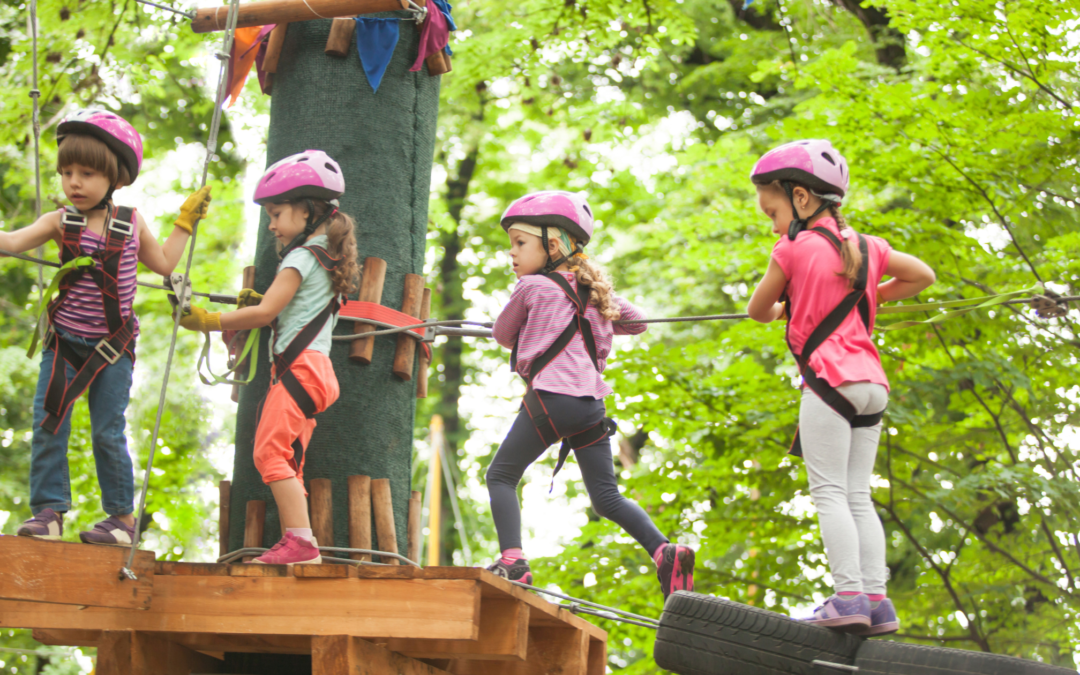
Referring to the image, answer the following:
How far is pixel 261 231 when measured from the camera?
414 cm

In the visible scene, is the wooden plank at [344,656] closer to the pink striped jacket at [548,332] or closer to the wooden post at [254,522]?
the wooden post at [254,522]

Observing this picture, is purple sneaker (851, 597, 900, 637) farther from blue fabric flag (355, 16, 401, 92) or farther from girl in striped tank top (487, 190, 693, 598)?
blue fabric flag (355, 16, 401, 92)

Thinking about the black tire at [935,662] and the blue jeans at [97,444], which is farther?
the blue jeans at [97,444]

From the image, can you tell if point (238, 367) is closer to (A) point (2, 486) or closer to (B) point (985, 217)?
(B) point (985, 217)

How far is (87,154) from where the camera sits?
362cm

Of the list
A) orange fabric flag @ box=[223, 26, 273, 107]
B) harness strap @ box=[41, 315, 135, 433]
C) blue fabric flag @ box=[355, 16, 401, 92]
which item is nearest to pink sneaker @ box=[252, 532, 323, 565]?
harness strap @ box=[41, 315, 135, 433]

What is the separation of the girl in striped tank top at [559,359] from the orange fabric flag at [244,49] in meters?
1.41

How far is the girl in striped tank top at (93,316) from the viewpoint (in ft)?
11.4

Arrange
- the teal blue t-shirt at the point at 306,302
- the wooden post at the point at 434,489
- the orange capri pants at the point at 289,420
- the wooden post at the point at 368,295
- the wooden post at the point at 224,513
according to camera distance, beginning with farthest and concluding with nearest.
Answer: the wooden post at the point at 434,489 → the wooden post at the point at 368,295 → the wooden post at the point at 224,513 → the teal blue t-shirt at the point at 306,302 → the orange capri pants at the point at 289,420

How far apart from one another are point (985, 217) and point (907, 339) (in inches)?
78.8

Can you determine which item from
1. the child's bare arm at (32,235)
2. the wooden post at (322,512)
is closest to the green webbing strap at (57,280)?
the child's bare arm at (32,235)

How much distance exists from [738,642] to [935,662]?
1.99 feet

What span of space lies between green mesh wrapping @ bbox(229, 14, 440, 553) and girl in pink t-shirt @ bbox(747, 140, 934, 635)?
1.52m

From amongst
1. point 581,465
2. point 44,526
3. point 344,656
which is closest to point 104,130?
point 44,526
